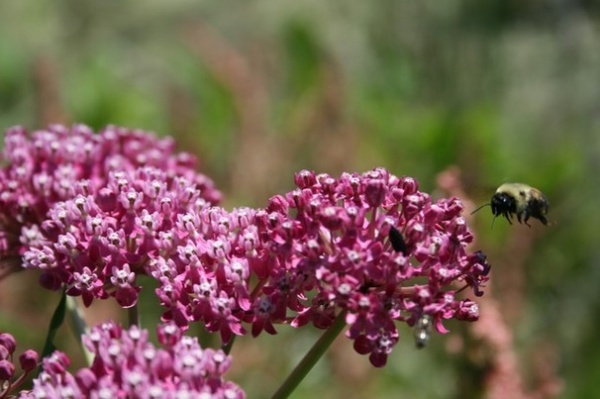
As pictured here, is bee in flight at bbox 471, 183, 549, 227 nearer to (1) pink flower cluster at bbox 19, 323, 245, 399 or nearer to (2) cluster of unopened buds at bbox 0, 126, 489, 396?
(2) cluster of unopened buds at bbox 0, 126, 489, 396

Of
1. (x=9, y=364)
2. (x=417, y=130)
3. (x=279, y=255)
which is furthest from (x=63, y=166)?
(x=417, y=130)

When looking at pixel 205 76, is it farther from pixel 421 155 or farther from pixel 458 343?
pixel 458 343

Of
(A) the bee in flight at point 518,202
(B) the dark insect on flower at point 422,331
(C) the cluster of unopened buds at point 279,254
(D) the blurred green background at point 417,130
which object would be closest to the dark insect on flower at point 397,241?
(C) the cluster of unopened buds at point 279,254

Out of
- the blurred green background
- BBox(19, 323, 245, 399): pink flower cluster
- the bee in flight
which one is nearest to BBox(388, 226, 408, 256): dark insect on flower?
BBox(19, 323, 245, 399): pink flower cluster

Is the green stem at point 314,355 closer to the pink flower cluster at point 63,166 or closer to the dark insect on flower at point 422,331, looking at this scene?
the dark insect on flower at point 422,331

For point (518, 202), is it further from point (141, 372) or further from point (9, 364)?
point (9, 364)

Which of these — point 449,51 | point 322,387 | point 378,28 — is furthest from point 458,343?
point 378,28

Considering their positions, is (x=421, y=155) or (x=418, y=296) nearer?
(x=418, y=296)
